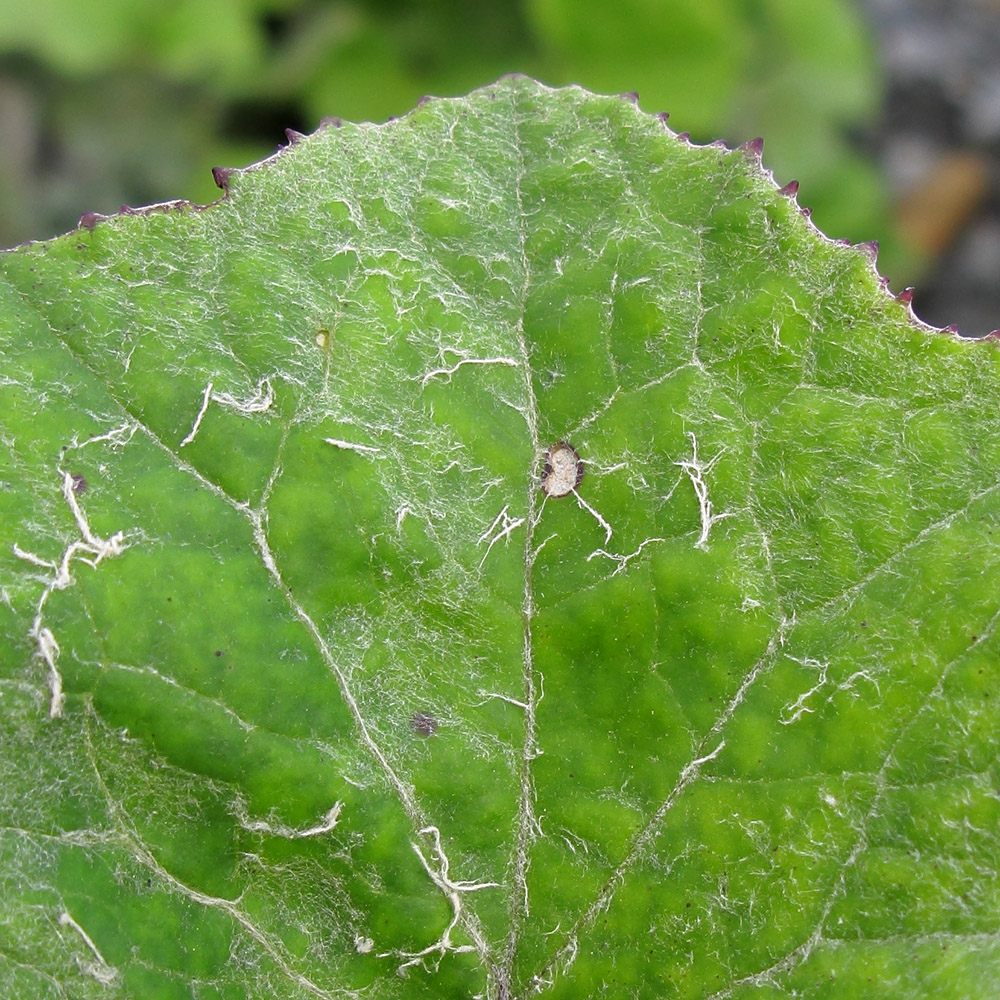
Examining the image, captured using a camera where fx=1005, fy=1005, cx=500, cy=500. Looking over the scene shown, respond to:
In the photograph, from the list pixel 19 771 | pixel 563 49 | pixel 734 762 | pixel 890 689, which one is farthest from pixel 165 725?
pixel 563 49

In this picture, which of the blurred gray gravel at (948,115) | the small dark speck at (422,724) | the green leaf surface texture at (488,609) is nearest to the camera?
the green leaf surface texture at (488,609)

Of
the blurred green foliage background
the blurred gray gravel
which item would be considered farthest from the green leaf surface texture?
the blurred gray gravel

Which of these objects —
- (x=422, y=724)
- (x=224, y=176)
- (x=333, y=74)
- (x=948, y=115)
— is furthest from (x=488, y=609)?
(x=948, y=115)

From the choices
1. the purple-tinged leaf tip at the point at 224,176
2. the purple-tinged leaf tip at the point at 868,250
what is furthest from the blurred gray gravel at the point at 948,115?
the purple-tinged leaf tip at the point at 224,176

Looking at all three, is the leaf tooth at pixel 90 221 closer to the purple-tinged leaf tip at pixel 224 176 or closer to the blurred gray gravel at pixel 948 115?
the purple-tinged leaf tip at pixel 224 176

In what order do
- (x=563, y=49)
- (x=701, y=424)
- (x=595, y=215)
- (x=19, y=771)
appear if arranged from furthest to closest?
(x=563, y=49) → (x=595, y=215) → (x=701, y=424) → (x=19, y=771)

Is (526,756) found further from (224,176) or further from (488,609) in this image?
(224,176)

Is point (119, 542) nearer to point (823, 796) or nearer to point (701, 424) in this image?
point (701, 424)
